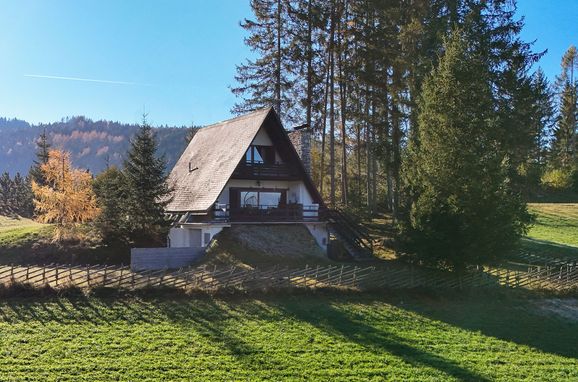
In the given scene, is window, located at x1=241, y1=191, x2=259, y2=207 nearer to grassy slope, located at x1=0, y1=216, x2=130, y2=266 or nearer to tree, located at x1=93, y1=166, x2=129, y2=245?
tree, located at x1=93, y1=166, x2=129, y2=245

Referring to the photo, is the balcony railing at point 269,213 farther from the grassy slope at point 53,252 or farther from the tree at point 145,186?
the grassy slope at point 53,252

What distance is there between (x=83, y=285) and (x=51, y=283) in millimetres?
1274

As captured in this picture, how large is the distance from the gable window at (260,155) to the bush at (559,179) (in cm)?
3946

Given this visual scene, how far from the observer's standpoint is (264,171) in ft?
95.0

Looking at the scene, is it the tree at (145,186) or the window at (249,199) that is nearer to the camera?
the tree at (145,186)

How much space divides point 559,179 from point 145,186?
4850cm

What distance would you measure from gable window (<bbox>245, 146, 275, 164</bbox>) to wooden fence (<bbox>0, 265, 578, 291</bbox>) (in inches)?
374

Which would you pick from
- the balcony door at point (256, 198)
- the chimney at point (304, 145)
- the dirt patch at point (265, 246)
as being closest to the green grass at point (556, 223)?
the chimney at point (304, 145)

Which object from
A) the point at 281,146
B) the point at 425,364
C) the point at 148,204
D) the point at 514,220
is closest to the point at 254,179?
the point at 281,146

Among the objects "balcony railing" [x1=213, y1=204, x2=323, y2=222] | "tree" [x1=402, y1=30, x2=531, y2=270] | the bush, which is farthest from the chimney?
the bush

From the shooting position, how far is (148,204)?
27.0 metres

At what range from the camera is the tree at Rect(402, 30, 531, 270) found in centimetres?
2169

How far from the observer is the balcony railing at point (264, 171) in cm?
2853

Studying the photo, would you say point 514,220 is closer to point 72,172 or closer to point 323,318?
point 323,318
